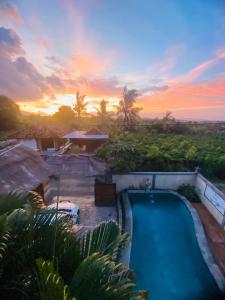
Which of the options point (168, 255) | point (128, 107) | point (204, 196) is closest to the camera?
point (168, 255)

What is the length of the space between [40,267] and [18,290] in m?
0.72

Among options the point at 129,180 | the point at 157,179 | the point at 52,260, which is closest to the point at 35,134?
the point at 129,180

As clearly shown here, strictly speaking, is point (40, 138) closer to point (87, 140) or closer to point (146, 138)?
point (87, 140)

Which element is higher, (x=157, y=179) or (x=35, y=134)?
(x=35, y=134)

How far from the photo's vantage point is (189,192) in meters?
14.8

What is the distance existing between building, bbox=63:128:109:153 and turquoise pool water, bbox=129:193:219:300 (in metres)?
11.6

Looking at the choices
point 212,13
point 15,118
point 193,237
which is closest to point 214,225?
point 193,237

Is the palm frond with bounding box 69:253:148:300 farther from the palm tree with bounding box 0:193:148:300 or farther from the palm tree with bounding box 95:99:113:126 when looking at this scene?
the palm tree with bounding box 95:99:113:126

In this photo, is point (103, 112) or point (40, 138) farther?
point (103, 112)

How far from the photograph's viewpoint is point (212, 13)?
7230 mm

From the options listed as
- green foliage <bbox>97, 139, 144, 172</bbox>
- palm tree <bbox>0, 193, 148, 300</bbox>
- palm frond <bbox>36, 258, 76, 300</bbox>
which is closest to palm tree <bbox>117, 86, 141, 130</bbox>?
green foliage <bbox>97, 139, 144, 172</bbox>

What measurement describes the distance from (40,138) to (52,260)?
905 inches

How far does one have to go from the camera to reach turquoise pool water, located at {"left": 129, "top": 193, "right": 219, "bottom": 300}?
806 centimetres

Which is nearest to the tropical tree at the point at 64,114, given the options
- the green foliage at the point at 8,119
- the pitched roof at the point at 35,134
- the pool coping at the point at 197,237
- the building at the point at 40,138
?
the green foliage at the point at 8,119
